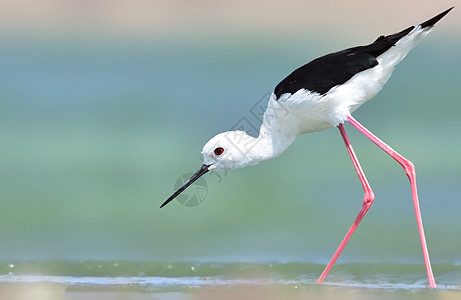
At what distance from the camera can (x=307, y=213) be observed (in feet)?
32.0

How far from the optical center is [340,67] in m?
7.10

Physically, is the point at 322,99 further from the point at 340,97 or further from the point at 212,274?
the point at 212,274

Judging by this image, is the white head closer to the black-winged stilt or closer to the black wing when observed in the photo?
the black-winged stilt

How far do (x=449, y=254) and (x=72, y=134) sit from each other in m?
7.00

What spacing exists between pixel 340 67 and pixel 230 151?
3.65 ft

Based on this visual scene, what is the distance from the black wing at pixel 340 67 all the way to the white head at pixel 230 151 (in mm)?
477

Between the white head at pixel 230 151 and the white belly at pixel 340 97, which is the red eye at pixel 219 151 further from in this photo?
the white belly at pixel 340 97

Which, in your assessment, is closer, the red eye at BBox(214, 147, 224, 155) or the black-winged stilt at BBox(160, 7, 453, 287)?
the black-winged stilt at BBox(160, 7, 453, 287)

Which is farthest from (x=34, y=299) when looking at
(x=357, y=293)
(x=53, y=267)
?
(x=357, y=293)

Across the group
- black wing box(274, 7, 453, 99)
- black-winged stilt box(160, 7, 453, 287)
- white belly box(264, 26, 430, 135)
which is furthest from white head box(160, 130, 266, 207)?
black wing box(274, 7, 453, 99)

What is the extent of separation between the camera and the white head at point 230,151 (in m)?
7.28

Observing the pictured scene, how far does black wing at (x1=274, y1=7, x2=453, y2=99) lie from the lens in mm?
7031

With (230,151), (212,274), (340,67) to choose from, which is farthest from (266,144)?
(212,274)

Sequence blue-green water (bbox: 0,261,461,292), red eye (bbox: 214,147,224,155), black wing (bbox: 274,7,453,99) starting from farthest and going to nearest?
red eye (bbox: 214,147,224,155), black wing (bbox: 274,7,453,99), blue-green water (bbox: 0,261,461,292)
